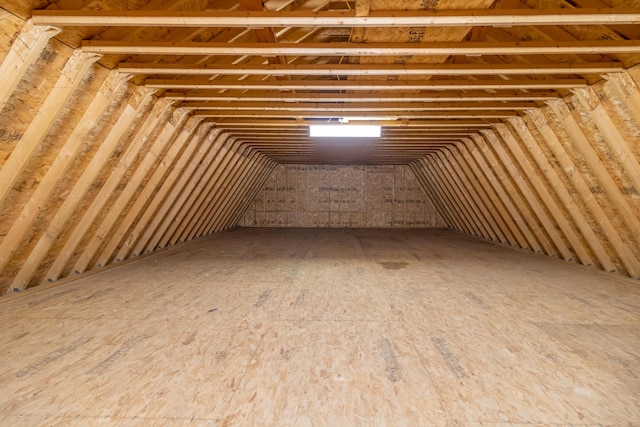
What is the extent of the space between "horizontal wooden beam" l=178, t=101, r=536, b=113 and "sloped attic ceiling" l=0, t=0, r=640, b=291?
0.03m

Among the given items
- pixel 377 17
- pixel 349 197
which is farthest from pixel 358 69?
pixel 349 197

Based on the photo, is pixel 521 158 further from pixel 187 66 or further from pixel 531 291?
pixel 187 66

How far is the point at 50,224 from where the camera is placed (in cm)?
396

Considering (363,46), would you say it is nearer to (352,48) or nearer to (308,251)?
(352,48)

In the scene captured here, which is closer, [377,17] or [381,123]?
[377,17]

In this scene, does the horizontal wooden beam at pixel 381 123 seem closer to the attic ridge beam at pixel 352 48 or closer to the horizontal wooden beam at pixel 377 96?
the horizontal wooden beam at pixel 377 96

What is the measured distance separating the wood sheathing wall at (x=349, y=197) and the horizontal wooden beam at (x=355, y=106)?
7.60m

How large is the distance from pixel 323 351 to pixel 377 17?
2.61 meters

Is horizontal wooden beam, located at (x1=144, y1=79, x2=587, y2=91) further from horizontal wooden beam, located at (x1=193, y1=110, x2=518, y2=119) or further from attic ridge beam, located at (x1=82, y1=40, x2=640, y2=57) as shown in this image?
horizontal wooden beam, located at (x1=193, y1=110, x2=518, y2=119)

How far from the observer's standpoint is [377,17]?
272 centimetres

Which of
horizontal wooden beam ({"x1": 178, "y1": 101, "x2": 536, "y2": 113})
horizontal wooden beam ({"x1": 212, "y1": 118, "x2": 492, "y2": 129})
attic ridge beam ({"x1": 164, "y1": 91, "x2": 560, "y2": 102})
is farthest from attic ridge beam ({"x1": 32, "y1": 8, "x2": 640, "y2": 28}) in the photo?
horizontal wooden beam ({"x1": 212, "y1": 118, "x2": 492, "y2": 129})

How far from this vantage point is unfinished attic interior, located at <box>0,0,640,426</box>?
211 centimetres

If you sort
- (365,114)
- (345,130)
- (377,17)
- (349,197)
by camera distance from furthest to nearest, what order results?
(349,197) < (345,130) < (365,114) < (377,17)

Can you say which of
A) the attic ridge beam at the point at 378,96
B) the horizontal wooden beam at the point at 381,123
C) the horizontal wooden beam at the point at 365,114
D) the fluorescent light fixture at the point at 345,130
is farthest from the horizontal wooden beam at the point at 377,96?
the fluorescent light fixture at the point at 345,130
